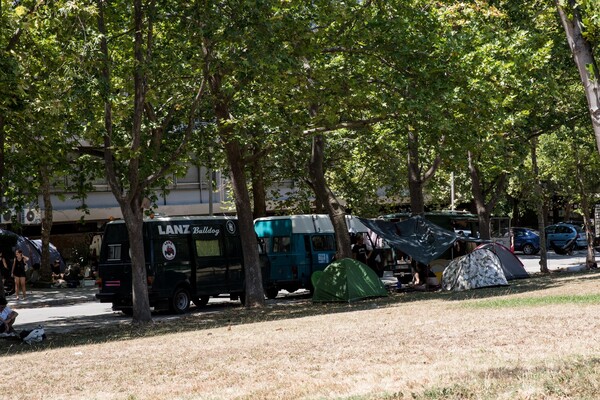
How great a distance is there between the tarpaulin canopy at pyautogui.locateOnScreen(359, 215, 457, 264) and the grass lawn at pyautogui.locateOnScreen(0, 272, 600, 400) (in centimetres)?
829

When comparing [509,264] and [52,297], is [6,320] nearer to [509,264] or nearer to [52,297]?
[52,297]

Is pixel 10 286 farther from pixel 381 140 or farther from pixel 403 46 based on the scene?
pixel 403 46

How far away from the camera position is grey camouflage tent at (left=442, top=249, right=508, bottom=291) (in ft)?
84.5

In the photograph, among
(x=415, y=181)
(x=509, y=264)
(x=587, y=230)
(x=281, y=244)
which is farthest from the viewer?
(x=587, y=230)

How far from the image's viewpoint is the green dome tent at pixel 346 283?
2342 cm

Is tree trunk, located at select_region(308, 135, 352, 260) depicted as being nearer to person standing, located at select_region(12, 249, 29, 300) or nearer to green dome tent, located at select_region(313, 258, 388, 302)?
green dome tent, located at select_region(313, 258, 388, 302)

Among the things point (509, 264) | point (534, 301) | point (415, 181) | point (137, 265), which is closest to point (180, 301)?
point (137, 265)

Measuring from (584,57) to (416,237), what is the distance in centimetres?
1750

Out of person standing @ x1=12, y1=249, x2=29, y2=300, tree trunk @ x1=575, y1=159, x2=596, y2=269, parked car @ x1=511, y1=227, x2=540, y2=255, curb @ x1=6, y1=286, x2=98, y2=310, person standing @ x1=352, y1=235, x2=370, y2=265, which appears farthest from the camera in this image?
parked car @ x1=511, y1=227, x2=540, y2=255

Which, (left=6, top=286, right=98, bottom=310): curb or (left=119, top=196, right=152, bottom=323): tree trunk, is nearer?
(left=119, top=196, right=152, bottom=323): tree trunk

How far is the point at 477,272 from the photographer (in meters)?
25.9

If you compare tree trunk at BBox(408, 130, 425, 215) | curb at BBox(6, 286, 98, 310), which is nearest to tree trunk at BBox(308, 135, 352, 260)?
tree trunk at BBox(408, 130, 425, 215)

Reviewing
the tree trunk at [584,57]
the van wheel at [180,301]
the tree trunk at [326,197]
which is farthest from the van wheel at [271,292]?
the tree trunk at [584,57]

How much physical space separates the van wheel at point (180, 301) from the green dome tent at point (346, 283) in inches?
127
